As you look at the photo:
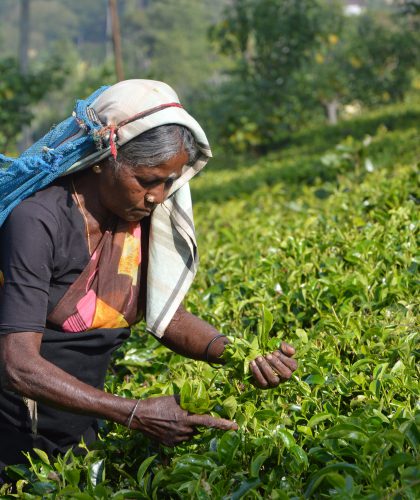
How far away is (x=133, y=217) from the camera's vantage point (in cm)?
247

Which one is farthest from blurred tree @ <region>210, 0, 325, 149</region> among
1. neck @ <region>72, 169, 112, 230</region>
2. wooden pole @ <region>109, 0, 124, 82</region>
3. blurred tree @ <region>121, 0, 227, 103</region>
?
blurred tree @ <region>121, 0, 227, 103</region>

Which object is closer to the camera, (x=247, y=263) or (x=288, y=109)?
(x=247, y=263)

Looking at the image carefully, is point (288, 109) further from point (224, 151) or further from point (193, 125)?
point (193, 125)

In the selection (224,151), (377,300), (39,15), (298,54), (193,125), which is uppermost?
(193,125)

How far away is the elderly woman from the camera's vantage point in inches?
87.0

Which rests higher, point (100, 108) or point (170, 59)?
point (100, 108)

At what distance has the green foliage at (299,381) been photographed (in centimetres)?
203

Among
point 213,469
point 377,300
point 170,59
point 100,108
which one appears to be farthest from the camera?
point 170,59

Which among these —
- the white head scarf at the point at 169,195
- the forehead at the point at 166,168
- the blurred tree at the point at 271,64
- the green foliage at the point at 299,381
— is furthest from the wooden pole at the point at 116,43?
the forehead at the point at 166,168

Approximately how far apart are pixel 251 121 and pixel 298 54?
1681 mm

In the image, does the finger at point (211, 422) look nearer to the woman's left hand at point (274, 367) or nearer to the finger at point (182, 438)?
the finger at point (182, 438)

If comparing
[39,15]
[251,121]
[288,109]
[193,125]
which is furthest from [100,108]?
[39,15]

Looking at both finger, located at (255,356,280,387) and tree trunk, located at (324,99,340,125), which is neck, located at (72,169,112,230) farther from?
tree trunk, located at (324,99,340,125)

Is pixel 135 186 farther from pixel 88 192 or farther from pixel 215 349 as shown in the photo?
pixel 215 349
